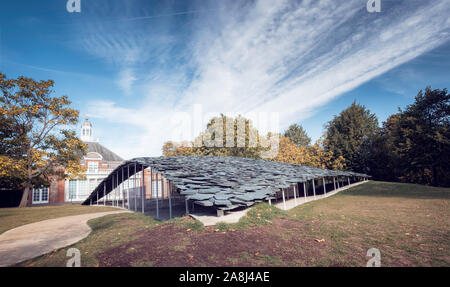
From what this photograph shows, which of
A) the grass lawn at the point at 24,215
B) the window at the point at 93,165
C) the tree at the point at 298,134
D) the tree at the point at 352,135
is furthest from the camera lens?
the tree at the point at 298,134

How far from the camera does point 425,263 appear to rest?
4301mm

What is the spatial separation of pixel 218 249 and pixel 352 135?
3587cm

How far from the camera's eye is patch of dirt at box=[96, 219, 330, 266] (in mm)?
4668

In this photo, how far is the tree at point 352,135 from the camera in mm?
33031

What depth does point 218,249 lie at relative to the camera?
527cm

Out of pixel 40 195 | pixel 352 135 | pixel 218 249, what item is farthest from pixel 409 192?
pixel 40 195

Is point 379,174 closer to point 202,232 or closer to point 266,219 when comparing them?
point 266,219

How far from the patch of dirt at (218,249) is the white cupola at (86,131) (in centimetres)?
4621

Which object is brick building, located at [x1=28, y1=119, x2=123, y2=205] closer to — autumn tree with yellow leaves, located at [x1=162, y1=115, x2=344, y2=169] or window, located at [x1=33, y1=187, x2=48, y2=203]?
window, located at [x1=33, y1=187, x2=48, y2=203]

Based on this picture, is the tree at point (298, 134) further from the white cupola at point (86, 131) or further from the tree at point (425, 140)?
the white cupola at point (86, 131)

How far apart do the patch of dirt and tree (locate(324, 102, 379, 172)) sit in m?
31.5

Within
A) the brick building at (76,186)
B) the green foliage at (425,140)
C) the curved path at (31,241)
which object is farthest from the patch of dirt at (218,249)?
the green foliage at (425,140)

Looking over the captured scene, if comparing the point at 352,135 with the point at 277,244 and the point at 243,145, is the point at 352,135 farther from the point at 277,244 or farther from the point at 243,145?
the point at 277,244
